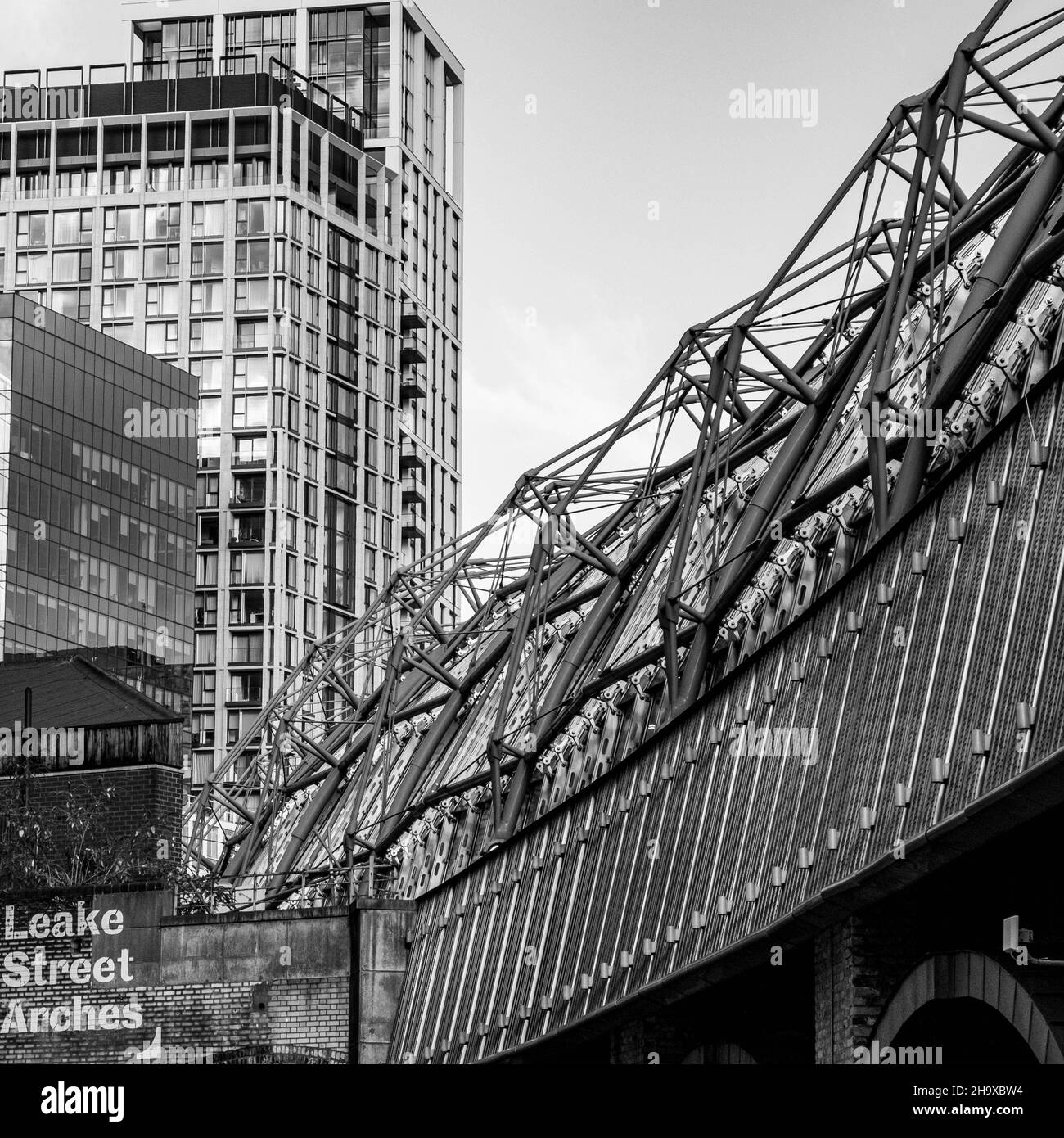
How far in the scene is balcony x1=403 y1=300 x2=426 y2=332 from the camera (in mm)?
129125

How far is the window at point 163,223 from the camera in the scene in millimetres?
122750

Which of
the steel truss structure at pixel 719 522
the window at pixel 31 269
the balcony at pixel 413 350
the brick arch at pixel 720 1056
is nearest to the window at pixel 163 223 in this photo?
the window at pixel 31 269

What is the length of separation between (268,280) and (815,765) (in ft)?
339

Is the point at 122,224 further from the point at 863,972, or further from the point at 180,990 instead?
the point at 863,972

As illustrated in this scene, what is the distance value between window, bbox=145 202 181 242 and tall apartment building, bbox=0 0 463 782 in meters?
0.10

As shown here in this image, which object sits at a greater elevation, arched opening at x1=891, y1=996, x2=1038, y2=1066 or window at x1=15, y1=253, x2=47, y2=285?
window at x1=15, y1=253, x2=47, y2=285

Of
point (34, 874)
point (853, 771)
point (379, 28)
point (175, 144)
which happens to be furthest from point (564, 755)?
point (379, 28)

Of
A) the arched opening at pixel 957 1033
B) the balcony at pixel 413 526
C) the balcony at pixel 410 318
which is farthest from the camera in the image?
the balcony at pixel 410 318

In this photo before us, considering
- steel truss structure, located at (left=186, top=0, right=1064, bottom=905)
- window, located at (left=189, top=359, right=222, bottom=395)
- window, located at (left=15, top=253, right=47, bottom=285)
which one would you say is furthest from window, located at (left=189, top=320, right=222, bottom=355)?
steel truss structure, located at (left=186, top=0, right=1064, bottom=905)

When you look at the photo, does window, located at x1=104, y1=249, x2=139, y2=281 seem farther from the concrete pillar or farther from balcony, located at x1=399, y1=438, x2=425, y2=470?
the concrete pillar

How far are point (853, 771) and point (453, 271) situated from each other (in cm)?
12178

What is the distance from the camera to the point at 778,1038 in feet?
79.8

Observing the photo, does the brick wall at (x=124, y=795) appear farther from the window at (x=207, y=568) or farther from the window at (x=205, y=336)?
the window at (x=205, y=336)

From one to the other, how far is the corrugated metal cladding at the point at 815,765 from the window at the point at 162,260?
3793 inches
